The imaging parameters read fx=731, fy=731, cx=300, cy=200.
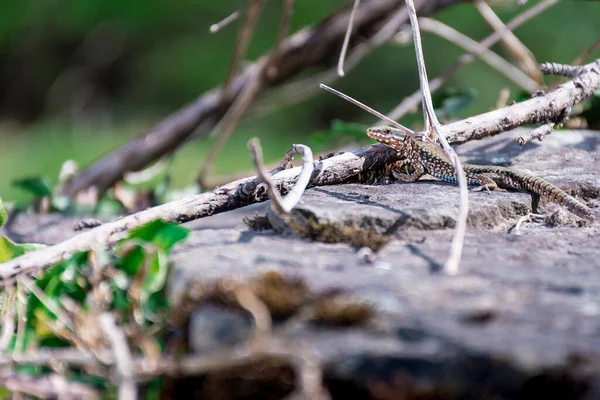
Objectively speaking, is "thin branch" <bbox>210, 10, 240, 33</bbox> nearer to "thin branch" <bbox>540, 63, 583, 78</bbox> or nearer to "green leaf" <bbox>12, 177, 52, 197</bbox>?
"thin branch" <bbox>540, 63, 583, 78</bbox>

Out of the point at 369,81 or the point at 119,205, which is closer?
the point at 119,205

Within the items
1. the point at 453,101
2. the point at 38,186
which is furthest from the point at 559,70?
the point at 38,186

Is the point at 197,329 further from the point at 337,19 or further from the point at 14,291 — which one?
the point at 337,19

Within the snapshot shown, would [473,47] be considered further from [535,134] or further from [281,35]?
[535,134]

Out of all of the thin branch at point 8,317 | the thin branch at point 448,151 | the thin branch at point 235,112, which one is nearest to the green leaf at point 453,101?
the thin branch at point 235,112

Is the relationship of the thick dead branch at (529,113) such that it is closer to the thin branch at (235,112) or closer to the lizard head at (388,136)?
the lizard head at (388,136)

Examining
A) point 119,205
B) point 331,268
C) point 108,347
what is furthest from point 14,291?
point 119,205

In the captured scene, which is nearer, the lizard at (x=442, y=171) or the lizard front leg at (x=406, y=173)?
the lizard at (x=442, y=171)
